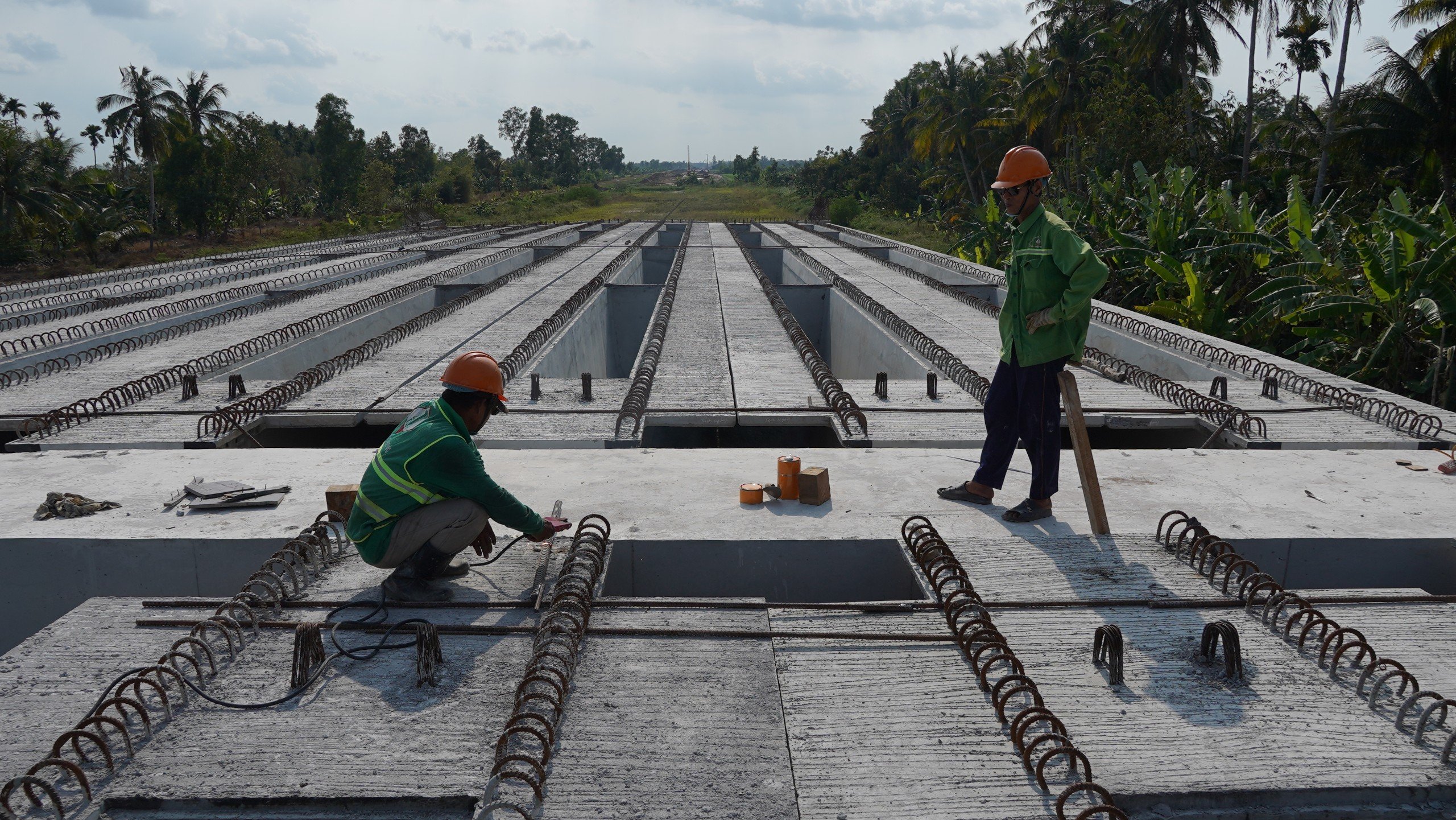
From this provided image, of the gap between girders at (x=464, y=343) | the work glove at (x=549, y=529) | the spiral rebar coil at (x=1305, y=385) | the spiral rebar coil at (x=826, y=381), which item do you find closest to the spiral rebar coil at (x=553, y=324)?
the gap between girders at (x=464, y=343)

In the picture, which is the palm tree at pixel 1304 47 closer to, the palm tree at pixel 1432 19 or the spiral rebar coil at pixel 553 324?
the palm tree at pixel 1432 19

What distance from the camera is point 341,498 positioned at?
433 cm

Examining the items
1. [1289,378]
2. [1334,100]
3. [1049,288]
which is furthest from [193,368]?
[1334,100]

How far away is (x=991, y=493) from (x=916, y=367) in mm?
4586

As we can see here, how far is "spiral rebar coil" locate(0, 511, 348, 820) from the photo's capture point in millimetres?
2541

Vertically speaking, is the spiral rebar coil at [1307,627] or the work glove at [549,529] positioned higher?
the work glove at [549,529]

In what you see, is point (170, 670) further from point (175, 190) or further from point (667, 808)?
point (175, 190)

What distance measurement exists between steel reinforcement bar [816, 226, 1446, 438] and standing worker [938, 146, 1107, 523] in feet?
11.4

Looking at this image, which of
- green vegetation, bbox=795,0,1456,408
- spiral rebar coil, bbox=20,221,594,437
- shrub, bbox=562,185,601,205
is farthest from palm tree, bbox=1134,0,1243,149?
shrub, bbox=562,185,601,205

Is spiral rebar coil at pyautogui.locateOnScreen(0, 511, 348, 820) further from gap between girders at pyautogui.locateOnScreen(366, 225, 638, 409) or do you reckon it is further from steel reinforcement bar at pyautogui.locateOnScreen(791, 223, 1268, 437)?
steel reinforcement bar at pyautogui.locateOnScreen(791, 223, 1268, 437)

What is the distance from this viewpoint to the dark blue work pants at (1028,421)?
14.4 feet

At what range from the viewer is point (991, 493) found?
4793 millimetres

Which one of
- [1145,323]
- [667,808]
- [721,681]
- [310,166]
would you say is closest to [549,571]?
[721,681]

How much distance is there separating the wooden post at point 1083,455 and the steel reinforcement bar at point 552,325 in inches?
207
